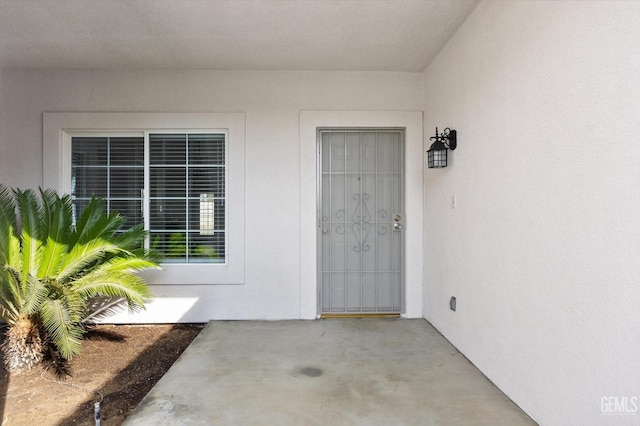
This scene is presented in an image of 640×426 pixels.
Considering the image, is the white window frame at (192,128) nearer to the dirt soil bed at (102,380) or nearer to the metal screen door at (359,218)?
the dirt soil bed at (102,380)

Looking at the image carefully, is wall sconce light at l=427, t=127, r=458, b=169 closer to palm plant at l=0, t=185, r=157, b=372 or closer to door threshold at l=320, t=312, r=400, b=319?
door threshold at l=320, t=312, r=400, b=319

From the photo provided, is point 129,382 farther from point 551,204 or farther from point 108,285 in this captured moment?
point 551,204

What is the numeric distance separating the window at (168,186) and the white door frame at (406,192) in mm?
977

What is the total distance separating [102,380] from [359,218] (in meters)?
2.92

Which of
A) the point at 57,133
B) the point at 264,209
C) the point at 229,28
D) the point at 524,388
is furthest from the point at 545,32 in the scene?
the point at 57,133

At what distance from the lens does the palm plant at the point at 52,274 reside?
295 cm

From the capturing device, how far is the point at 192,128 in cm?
403

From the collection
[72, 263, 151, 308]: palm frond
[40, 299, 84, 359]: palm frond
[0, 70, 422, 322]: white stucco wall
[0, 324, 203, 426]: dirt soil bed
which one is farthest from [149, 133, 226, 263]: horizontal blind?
[40, 299, 84, 359]: palm frond

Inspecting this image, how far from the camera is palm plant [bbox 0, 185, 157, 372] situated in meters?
2.95

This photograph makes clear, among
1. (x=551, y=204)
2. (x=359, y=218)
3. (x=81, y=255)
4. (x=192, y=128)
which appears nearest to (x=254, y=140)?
(x=192, y=128)

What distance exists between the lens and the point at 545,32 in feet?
6.45

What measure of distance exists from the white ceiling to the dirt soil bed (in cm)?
302

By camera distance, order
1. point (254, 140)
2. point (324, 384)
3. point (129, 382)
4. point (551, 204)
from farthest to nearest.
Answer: point (254, 140) → point (129, 382) → point (324, 384) → point (551, 204)

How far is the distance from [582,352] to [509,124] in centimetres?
144
